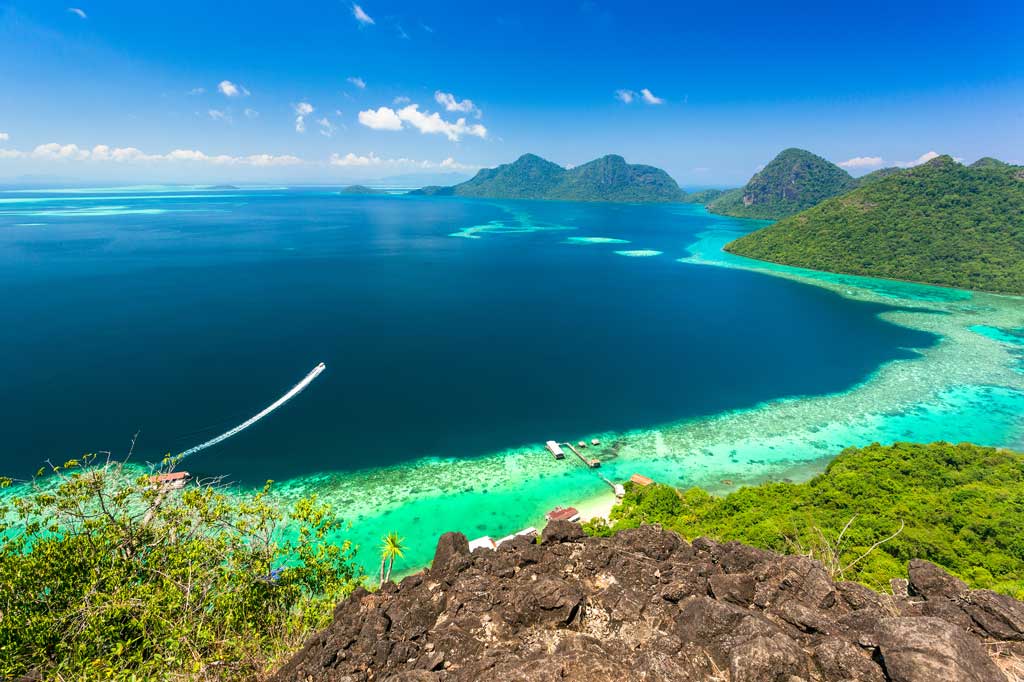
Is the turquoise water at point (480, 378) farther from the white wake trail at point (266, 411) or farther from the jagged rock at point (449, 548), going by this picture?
the jagged rock at point (449, 548)

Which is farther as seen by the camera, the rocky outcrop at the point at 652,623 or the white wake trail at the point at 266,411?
the white wake trail at the point at 266,411

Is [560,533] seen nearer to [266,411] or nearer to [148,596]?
[148,596]

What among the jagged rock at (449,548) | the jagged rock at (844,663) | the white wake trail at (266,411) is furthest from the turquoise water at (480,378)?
the jagged rock at (844,663)

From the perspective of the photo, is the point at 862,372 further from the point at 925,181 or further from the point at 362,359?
the point at 925,181

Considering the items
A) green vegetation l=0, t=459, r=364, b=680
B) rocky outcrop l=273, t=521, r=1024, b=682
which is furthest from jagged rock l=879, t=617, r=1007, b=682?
green vegetation l=0, t=459, r=364, b=680

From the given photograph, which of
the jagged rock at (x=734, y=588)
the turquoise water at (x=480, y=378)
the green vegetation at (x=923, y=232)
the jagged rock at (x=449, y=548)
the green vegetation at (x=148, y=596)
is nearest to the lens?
the green vegetation at (x=148, y=596)

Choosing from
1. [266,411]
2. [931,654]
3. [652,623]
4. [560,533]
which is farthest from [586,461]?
[266,411]

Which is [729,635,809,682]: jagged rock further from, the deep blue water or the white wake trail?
the white wake trail

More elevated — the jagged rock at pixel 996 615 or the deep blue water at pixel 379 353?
the jagged rock at pixel 996 615
